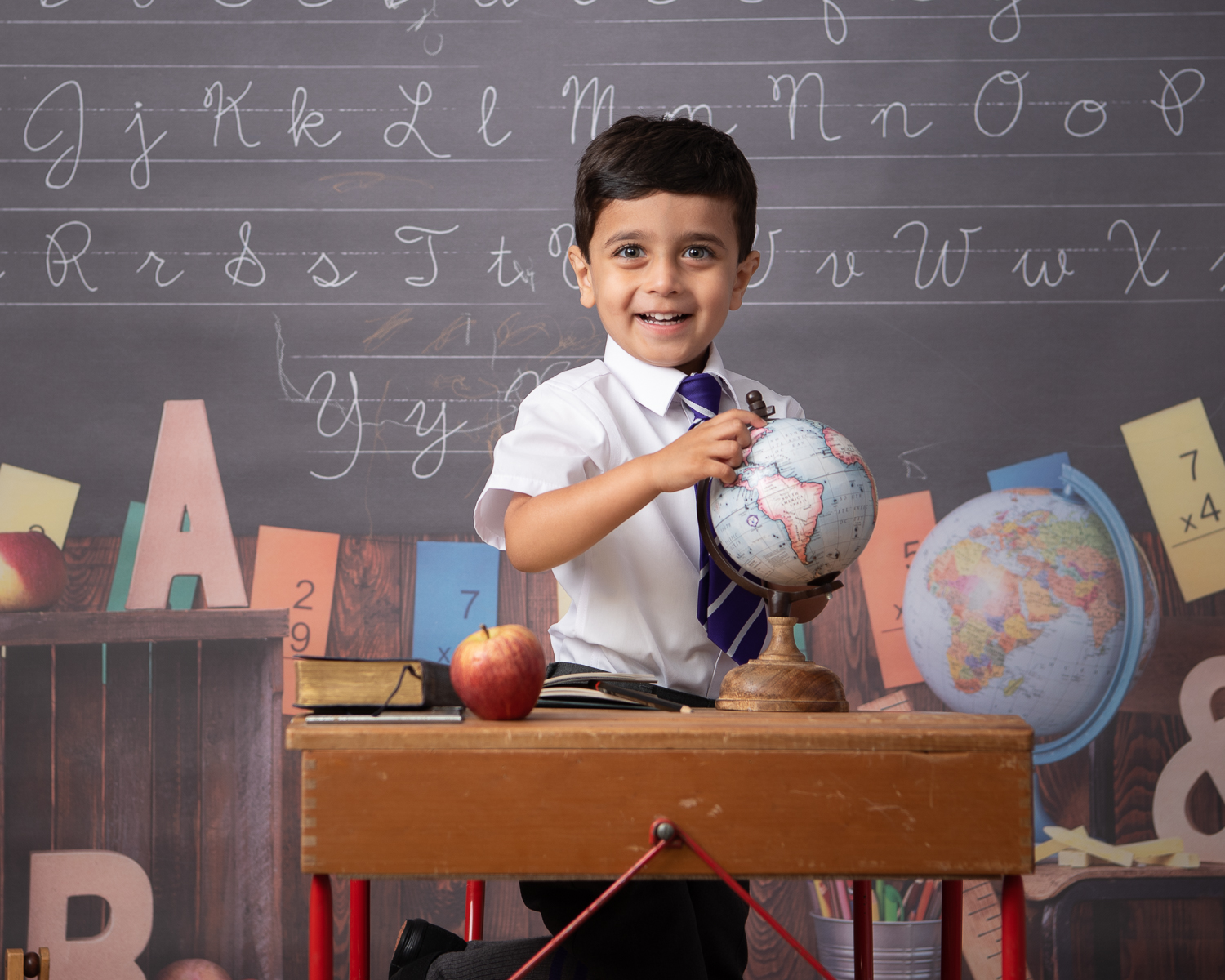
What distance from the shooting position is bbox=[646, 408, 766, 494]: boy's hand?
1.12m

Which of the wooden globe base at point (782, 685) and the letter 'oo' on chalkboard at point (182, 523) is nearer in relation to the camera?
the wooden globe base at point (782, 685)

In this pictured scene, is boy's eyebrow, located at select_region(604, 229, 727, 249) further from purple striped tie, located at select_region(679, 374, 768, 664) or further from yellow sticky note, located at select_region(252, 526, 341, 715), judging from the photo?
yellow sticky note, located at select_region(252, 526, 341, 715)

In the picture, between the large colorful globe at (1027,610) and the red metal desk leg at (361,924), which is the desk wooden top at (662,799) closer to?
the red metal desk leg at (361,924)

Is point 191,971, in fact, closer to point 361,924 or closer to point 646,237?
point 361,924

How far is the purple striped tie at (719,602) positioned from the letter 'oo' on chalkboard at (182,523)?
5.62 ft

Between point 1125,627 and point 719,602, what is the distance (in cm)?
138

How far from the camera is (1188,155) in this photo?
2762 millimetres

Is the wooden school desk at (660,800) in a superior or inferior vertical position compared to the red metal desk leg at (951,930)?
superior

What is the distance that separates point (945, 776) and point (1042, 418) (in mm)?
2009

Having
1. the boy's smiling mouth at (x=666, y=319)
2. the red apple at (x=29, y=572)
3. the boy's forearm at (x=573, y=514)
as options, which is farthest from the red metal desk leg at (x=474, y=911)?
the red apple at (x=29, y=572)

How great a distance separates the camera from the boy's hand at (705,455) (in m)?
1.12

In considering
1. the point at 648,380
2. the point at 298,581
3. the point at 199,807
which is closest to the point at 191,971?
the point at 199,807

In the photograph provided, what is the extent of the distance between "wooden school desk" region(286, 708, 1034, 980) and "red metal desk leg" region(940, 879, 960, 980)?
0.56 ft

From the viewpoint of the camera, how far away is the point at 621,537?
1.35 metres
